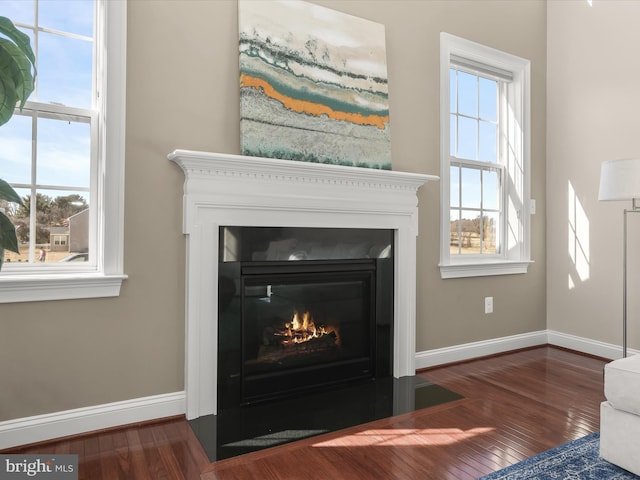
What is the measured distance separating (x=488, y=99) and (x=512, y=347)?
2147 millimetres

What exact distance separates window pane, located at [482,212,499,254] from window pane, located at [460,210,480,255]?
8 centimetres

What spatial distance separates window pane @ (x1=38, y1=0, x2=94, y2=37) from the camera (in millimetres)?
2090

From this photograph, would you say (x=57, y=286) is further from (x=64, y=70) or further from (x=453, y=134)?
(x=453, y=134)

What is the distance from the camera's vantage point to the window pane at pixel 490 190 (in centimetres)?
362

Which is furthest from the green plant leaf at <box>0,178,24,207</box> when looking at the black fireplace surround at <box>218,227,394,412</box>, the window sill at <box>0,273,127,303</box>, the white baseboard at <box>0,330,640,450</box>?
the white baseboard at <box>0,330,640,450</box>

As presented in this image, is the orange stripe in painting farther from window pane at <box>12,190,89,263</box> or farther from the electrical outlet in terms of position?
the electrical outlet

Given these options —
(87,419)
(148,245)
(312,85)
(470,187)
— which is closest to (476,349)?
(470,187)

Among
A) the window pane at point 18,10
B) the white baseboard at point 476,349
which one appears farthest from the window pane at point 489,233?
the window pane at point 18,10

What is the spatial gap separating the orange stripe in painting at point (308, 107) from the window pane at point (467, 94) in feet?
3.18

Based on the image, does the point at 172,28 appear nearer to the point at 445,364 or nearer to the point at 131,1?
the point at 131,1

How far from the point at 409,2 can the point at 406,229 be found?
164 cm

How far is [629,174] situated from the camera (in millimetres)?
2672

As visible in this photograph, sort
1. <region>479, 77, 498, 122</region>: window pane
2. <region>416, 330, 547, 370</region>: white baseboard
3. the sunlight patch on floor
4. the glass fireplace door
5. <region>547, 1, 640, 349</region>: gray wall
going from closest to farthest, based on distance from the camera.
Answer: the sunlight patch on floor → the glass fireplace door → <region>416, 330, 547, 370</region>: white baseboard → <region>547, 1, 640, 349</region>: gray wall → <region>479, 77, 498, 122</region>: window pane

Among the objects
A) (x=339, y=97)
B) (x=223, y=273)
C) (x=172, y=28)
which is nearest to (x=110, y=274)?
(x=223, y=273)
